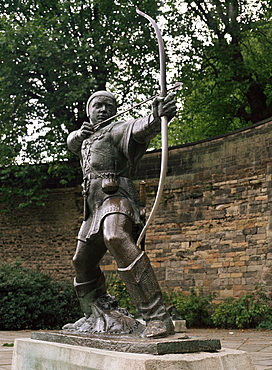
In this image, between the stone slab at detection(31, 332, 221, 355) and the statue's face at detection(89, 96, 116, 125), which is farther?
the statue's face at detection(89, 96, 116, 125)

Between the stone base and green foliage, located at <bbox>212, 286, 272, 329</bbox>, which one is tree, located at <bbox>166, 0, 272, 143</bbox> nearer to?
green foliage, located at <bbox>212, 286, 272, 329</bbox>

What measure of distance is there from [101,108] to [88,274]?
1.33 m

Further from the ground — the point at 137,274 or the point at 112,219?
the point at 112,219

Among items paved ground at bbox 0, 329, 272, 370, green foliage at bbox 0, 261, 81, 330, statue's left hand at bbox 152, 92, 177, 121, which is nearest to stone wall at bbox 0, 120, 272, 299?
paved ground at bbox 0, 329, 272, 370

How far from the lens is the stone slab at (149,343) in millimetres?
2910

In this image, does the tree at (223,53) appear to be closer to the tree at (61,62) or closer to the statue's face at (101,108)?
the tree at (61,62)

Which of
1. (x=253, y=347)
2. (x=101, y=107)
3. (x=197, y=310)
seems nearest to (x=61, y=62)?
(x=197, y=310)

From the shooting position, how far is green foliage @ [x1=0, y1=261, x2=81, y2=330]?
10141 millimetres

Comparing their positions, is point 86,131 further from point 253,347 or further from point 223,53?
point 223,53

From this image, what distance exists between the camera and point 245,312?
404 inches

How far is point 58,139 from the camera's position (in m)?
14.8

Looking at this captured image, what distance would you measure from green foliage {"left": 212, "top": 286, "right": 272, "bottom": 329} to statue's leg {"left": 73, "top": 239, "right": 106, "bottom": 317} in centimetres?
673

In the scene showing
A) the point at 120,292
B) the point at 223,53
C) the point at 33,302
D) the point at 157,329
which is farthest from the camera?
the point at 223,53

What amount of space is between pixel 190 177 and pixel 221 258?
2.24 metres
